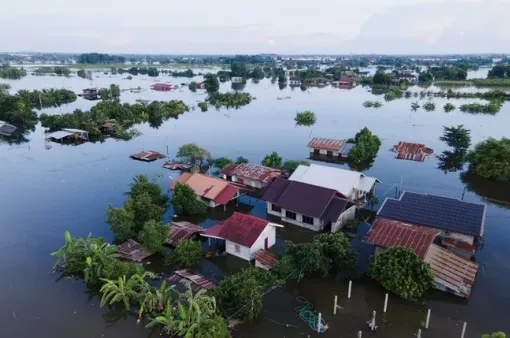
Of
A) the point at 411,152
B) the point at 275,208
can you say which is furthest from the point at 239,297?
the point at 411,152

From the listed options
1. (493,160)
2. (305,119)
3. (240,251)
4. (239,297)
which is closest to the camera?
(239,297)

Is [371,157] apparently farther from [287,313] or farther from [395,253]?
Result: [287,313]

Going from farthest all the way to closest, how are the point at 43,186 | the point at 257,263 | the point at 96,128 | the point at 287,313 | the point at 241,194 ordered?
the point at 96,128 < the point at 43,186 < the point at 241,194 < the point at 257,263 < the point at 287,313

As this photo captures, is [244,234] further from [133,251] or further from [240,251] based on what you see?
[133,251]

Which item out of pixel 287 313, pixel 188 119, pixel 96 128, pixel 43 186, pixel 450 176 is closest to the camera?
pixel 287 313

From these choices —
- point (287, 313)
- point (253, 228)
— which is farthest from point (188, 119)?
point (287, 313)

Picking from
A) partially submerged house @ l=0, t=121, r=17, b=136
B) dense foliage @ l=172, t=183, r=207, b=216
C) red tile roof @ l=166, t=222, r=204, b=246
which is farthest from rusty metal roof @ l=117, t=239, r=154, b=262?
partially submerged house @ l=0, t=121, r=17, b=136

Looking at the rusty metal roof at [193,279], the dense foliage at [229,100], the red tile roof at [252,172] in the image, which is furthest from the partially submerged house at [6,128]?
the rusty metal roof at [193,279]
